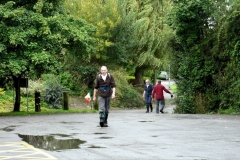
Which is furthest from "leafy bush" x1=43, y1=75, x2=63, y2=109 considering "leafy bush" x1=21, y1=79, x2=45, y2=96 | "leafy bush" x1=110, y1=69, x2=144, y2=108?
"leafy bush" x1=110, y1=69, x2=144, y2=108

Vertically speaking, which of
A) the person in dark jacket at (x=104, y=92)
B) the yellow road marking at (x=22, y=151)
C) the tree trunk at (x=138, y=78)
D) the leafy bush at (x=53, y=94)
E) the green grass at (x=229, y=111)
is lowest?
the yellow road marking at (x=22, y=151)

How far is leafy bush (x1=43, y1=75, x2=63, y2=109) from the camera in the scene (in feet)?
140

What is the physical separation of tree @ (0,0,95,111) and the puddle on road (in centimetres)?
1109

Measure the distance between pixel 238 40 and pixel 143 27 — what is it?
73.8 feet

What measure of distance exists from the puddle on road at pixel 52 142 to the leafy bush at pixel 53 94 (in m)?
27.7

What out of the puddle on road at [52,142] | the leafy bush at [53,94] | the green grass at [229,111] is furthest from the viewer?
the leafy bush at [53,94]

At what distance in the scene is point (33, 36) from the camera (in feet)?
86.9

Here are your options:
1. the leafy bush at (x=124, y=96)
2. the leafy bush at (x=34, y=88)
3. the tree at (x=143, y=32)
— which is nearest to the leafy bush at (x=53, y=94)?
the leafy bush at (x=34, y=88)

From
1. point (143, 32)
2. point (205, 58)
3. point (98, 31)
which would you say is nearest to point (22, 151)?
point (205, 58)

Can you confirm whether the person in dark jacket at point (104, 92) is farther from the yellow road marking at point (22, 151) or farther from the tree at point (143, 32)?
the tree at point (143, 32)

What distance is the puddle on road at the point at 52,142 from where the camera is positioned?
39.9 feet

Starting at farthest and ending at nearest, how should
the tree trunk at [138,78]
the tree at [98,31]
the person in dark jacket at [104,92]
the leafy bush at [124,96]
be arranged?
the tree trunk at [138,78] → the leafy bush at [124,96] → the tree at [98,31] → the person in dark jacket at [104,92]

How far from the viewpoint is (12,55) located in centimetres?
2620

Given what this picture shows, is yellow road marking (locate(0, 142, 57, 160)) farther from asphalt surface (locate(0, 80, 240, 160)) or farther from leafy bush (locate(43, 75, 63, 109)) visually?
leafy bush (locate(43, 75, 63, 109))
